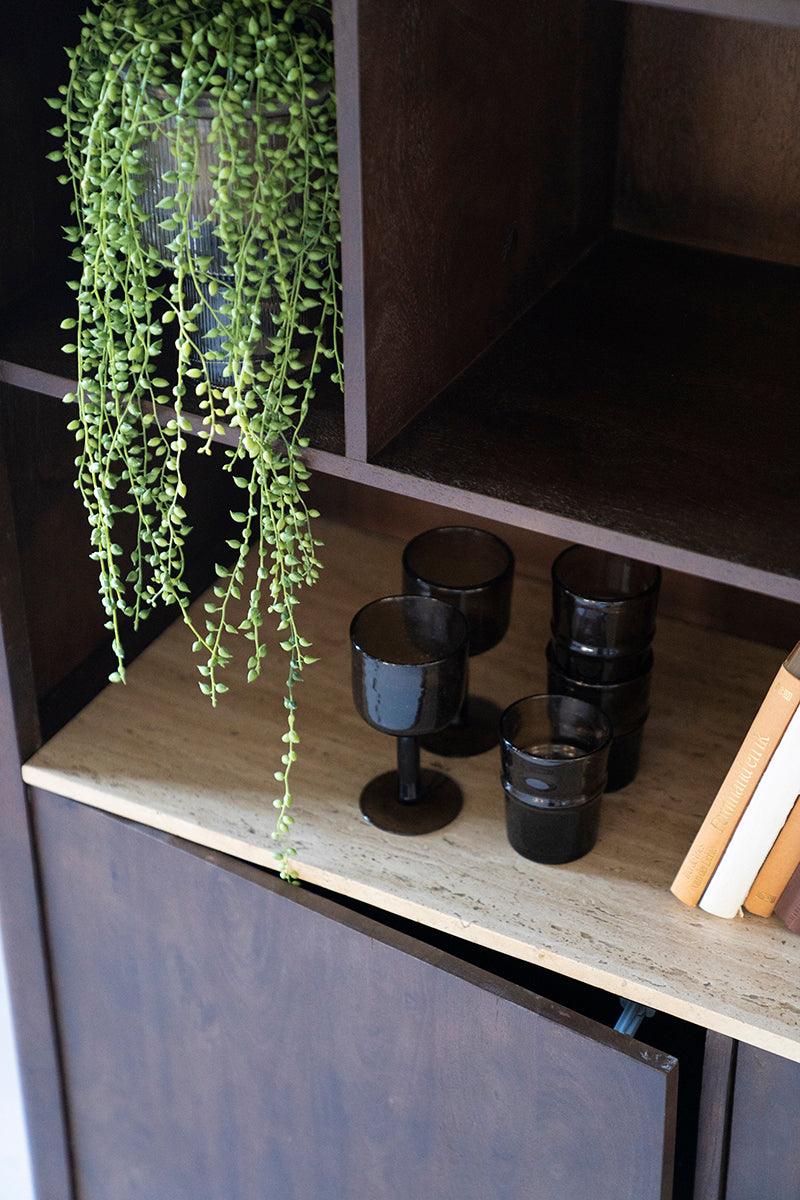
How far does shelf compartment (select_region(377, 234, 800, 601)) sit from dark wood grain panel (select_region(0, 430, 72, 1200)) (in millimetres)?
369

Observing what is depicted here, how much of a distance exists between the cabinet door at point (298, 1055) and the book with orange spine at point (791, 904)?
0.15m

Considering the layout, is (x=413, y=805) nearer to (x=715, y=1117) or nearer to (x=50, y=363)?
(x=715, y=1117)

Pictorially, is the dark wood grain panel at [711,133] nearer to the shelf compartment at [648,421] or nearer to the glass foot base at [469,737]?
the shelf compartment at [648,421]

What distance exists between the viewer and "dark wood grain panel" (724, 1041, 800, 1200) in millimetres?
1017

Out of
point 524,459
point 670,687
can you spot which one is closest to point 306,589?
point 670,687

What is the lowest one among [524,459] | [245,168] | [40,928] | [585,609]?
[40,928]

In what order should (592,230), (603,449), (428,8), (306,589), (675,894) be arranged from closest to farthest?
(428,8) < (603,449) < (675,894) < (592,230) < (306,589)

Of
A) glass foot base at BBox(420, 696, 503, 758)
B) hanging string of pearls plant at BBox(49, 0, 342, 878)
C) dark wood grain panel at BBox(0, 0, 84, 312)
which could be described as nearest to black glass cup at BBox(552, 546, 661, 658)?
glass foot base at BBox(420, 696, 503, 758)

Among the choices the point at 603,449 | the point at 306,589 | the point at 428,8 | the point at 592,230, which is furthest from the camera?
the point at 306,589

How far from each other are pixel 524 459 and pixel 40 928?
0.67 meters

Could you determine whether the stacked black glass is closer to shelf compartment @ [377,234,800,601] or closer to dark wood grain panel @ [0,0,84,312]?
shelf compartment @ [377,234,800,601]

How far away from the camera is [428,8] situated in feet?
2.86

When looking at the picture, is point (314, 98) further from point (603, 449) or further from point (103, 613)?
point (103, 613)

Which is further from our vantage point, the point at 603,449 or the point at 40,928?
the point at 40,928
